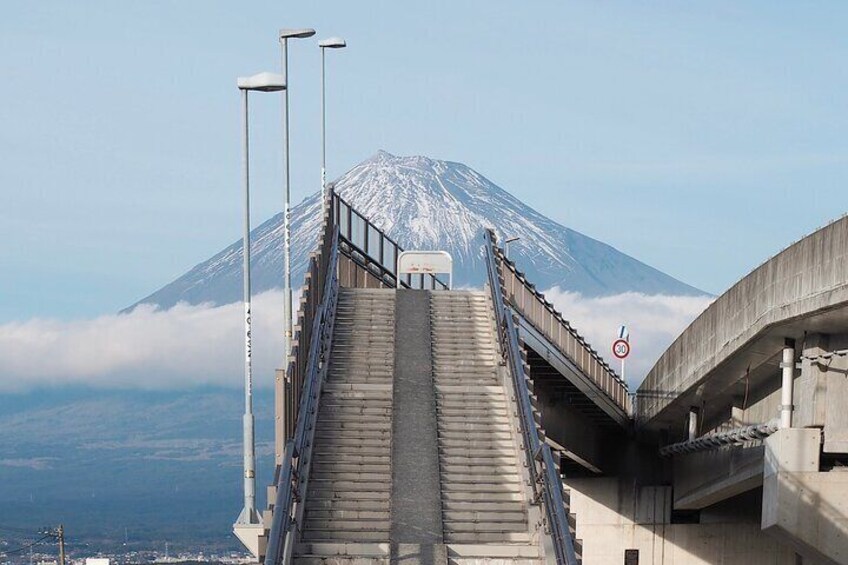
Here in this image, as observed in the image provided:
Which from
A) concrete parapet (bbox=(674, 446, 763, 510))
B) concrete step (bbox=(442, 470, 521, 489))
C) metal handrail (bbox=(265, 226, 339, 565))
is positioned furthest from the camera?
concrete parapet (bbox=(674, 446, 763, 510))

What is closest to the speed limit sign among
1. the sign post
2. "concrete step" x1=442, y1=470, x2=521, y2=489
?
the sign post

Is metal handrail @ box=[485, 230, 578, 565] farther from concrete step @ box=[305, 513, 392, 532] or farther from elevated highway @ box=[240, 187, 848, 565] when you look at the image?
concrete step @ box=[305, 513, 392, 532]

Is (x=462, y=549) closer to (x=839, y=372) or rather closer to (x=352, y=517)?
(x=352, y=517)

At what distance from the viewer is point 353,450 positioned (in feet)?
105

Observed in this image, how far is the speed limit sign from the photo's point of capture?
67062 mm

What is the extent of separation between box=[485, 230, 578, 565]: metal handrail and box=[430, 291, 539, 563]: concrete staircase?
0.52 m

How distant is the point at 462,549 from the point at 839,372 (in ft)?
32.8

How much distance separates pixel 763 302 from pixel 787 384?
1.73m

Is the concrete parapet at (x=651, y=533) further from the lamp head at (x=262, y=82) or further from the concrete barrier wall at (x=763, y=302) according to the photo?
the lamp head at (x=262, y=82)

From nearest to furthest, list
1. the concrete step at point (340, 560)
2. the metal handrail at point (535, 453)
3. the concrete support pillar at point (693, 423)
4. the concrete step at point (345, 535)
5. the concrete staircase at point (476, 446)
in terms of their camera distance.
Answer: the metal handrail at point (535, 453), the concrete step at point (340, 560), the concrete step at point (345, 535), the concrete staircase at point (476, 446), the concrete support pillar at point (693, 423)

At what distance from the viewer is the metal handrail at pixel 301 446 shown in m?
26.0

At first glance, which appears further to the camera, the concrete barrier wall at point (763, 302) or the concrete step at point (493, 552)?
the concrete barrier wall at point (763, 302)

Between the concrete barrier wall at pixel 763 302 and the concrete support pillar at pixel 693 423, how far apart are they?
799mm

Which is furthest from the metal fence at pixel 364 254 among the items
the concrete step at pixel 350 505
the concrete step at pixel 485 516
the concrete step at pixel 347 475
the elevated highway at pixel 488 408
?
the concrete step at pixel 485 516
